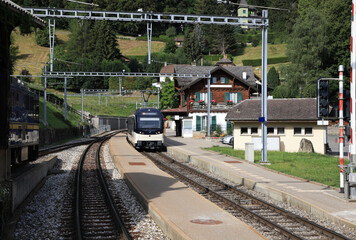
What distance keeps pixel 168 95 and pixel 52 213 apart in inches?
2610

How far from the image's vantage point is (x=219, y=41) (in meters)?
158

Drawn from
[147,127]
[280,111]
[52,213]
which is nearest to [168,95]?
[147,127]

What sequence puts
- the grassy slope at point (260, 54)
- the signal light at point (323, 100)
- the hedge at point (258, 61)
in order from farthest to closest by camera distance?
the grassy slope at point (260, 54), the hedge at point (258, 61), the signal light at point (323, 100)

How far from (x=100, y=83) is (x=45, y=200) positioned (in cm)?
10722

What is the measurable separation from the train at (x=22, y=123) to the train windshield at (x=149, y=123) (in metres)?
14.4

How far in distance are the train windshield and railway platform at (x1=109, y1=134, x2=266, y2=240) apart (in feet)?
56.2

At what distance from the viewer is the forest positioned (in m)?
66.2

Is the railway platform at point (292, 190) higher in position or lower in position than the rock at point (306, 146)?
lower

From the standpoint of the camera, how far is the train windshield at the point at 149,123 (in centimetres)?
3556

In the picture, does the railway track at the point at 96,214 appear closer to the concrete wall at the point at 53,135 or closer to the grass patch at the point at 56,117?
the concrete wall at the point at 53,135

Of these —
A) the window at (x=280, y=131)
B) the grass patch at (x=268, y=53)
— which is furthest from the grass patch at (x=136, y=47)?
the window at (x=280, y=131)

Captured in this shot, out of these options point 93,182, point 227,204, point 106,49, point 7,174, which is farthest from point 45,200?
point 106,49

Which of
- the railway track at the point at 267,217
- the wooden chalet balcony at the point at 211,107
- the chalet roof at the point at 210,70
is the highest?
the chalet roof at the point at 210,70

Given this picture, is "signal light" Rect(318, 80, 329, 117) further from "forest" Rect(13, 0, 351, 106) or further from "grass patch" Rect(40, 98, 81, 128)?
"grass patch" Rect(40, 98, 81, 128)
